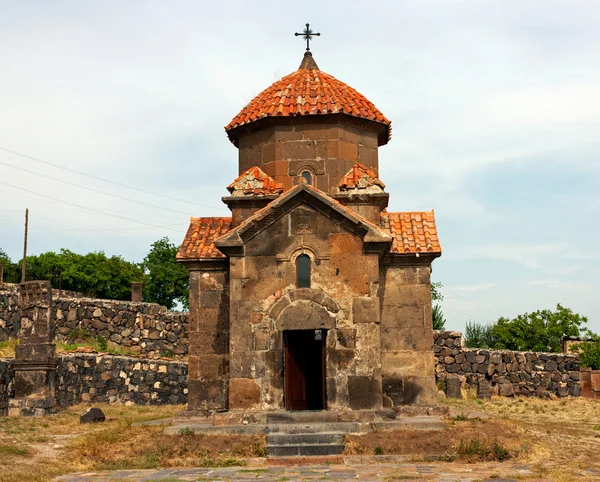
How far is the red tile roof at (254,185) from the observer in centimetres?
1352

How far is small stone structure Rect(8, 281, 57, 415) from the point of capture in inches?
588

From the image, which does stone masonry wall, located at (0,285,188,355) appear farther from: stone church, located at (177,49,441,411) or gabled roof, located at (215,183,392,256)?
gabled roof, located at (215,183,392,256)

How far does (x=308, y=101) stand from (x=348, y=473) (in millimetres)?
7378

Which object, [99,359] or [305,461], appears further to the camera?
[99,359]

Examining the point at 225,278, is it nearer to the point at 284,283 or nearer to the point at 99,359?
the point at 284,283

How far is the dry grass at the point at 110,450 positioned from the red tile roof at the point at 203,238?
10.1 ft

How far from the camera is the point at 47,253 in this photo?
43312 mm

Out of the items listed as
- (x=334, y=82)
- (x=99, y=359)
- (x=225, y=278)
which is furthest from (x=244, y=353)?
(x=99, y=359)

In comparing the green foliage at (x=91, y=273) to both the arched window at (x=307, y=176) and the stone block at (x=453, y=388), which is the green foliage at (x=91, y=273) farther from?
the arched window at (x=307, y=176)

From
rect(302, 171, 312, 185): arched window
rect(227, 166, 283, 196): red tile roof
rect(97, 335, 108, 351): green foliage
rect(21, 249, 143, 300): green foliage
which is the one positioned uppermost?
rect(21, 249, 143, 300): green foliage

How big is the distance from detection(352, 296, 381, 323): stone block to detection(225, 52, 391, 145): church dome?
148 inches

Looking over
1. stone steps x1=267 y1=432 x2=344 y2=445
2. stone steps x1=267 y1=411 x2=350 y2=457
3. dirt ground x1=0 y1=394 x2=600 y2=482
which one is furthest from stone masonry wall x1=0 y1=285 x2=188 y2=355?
stone steps x1=267 y1=432 x2=344 y2=445

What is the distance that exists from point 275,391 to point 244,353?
76cm

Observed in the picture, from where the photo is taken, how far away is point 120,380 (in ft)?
61.6
